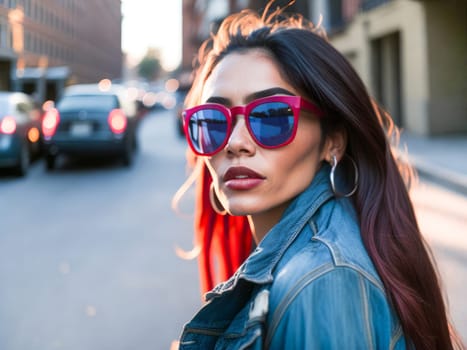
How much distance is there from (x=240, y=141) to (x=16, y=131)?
948cm

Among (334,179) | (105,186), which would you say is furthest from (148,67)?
(334,179)

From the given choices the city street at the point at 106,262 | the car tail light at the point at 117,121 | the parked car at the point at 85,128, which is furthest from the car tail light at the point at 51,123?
the city street at the point at 106,262

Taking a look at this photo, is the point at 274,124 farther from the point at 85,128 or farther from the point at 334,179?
the point at 85,128

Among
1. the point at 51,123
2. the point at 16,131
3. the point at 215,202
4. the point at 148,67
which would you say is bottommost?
the point at 215,202

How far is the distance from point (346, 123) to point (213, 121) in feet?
1.33

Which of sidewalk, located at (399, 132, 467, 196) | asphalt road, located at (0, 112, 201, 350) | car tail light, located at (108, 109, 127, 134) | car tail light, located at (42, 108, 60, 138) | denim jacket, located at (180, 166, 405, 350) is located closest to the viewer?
denim jacket, located at (180, 166, 405, 350)

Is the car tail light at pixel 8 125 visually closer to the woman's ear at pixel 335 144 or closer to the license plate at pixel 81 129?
the license plate at pixel 81 129

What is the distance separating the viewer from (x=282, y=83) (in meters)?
1.51

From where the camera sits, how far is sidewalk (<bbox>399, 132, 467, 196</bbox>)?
27.9ft

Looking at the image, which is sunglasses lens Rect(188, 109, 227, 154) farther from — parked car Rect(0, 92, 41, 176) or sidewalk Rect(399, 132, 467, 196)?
parked car Rect(0, 92, 41, 176)

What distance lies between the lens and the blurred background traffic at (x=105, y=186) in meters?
3.87

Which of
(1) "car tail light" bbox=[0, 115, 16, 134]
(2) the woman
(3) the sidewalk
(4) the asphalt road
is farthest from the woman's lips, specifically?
(1) "car tail light" bbox=[0, 115, 16, 134]

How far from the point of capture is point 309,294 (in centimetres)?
103

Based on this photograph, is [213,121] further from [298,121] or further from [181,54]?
[181,54]
